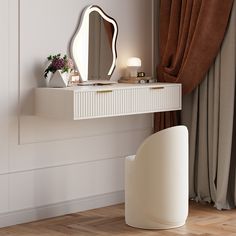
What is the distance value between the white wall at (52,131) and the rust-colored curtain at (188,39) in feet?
0.47

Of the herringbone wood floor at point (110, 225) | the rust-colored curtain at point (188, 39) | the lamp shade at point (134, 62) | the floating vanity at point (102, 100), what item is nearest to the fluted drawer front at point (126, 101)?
the floating vanity at point (102, 100)

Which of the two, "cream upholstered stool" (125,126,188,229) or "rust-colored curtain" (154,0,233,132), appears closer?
"cream upholstered stool" (125,126,188,229)

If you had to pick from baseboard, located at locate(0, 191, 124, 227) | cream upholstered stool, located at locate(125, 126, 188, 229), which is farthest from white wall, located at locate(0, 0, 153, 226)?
cream upholstered stool, located at locate(125, 126, 188, 229)

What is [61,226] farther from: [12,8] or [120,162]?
[12,8]

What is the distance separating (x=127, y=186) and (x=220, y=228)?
678mm

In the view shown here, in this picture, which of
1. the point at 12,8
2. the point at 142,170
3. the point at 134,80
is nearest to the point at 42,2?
the point at 12,8

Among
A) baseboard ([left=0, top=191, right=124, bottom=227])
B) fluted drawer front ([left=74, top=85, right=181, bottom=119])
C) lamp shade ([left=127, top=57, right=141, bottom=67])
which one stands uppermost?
lamp shade ([left=127, top=57, right=141, bottom=67])

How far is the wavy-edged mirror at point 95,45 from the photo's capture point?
5.02 meters

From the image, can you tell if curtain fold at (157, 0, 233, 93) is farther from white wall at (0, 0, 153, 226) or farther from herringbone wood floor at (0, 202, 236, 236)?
herringbone wood floor at (0, 202, 236, 236)

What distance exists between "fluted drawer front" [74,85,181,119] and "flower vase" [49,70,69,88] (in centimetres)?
26

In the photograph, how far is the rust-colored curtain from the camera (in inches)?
201

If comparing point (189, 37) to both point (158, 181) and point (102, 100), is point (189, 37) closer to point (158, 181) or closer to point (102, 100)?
point (102, 100)

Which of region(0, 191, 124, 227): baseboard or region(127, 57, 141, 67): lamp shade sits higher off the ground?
region(127, 57, 141, 67): lamp shade

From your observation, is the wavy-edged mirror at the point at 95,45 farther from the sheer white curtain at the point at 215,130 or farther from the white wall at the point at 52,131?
the sheer white curtain at the point at 215,130
